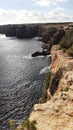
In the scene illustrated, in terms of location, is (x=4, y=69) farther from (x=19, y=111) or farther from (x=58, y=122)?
(x=58, y=122)

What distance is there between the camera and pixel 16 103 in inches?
2977

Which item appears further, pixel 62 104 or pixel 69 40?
pixel 69 40

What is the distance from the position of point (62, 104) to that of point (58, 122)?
4.30 meters

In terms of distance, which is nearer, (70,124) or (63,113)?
(70,124)

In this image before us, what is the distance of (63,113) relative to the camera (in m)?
30.5

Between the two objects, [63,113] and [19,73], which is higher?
[63,113]

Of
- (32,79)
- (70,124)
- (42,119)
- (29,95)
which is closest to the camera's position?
(70,124)

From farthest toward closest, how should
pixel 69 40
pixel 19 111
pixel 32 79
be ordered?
pixel 69 40, pixel 32 79, pixel 19 111

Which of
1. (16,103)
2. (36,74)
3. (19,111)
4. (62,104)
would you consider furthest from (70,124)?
(36,74)

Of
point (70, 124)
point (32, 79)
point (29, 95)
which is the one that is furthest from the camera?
point (32, 79)

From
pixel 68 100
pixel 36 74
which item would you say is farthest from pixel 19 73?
pixel 68 100

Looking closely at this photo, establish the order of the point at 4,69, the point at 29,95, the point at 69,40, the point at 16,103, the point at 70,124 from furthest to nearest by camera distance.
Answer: the point at 4,69 → the point at 69,40 → the point at 29,95 → the point at 16,103 → the point at 70,124

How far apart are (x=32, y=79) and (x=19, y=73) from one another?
44.3 feet

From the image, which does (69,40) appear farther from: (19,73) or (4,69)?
(4,69)
